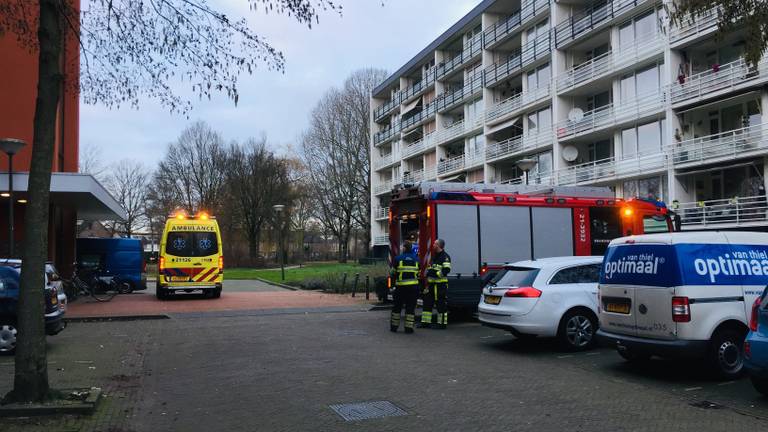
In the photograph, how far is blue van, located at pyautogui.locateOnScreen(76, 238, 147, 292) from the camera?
84.2ft

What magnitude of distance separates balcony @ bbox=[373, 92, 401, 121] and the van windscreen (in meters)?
38.9

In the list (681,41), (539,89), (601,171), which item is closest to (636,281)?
(681,41)

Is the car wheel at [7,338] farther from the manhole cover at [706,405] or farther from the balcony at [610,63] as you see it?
the balcony at [610,63]

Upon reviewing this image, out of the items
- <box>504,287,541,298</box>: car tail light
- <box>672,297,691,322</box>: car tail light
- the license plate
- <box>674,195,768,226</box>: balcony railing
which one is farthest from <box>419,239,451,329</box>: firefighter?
<box>674,195,768,226</box>: balcony railing

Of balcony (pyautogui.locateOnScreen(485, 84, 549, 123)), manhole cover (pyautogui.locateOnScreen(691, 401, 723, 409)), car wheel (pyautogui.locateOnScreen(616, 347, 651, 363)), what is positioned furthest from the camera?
balcony (pyautogui.locateOnScreen(485, 84, 549, 123))

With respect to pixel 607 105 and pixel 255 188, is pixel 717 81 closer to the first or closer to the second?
pixel 607 105

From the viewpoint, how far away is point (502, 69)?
3928 cm

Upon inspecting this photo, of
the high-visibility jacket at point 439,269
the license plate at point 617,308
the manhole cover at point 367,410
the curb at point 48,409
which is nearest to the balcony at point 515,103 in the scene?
the high-visibility jacket at point 439,269

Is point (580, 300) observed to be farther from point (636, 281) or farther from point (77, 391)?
point (77, 391)

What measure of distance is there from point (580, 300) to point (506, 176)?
1219 inches

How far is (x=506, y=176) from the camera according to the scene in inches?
1594

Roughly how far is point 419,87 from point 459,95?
355 inches

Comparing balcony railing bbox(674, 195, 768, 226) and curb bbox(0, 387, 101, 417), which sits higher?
balcony railing bbox(674, 195, 768, 226)

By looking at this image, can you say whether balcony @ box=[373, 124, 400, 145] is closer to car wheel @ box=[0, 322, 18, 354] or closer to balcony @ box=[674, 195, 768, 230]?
balcony @ box=[674, 195, 768, 230]
